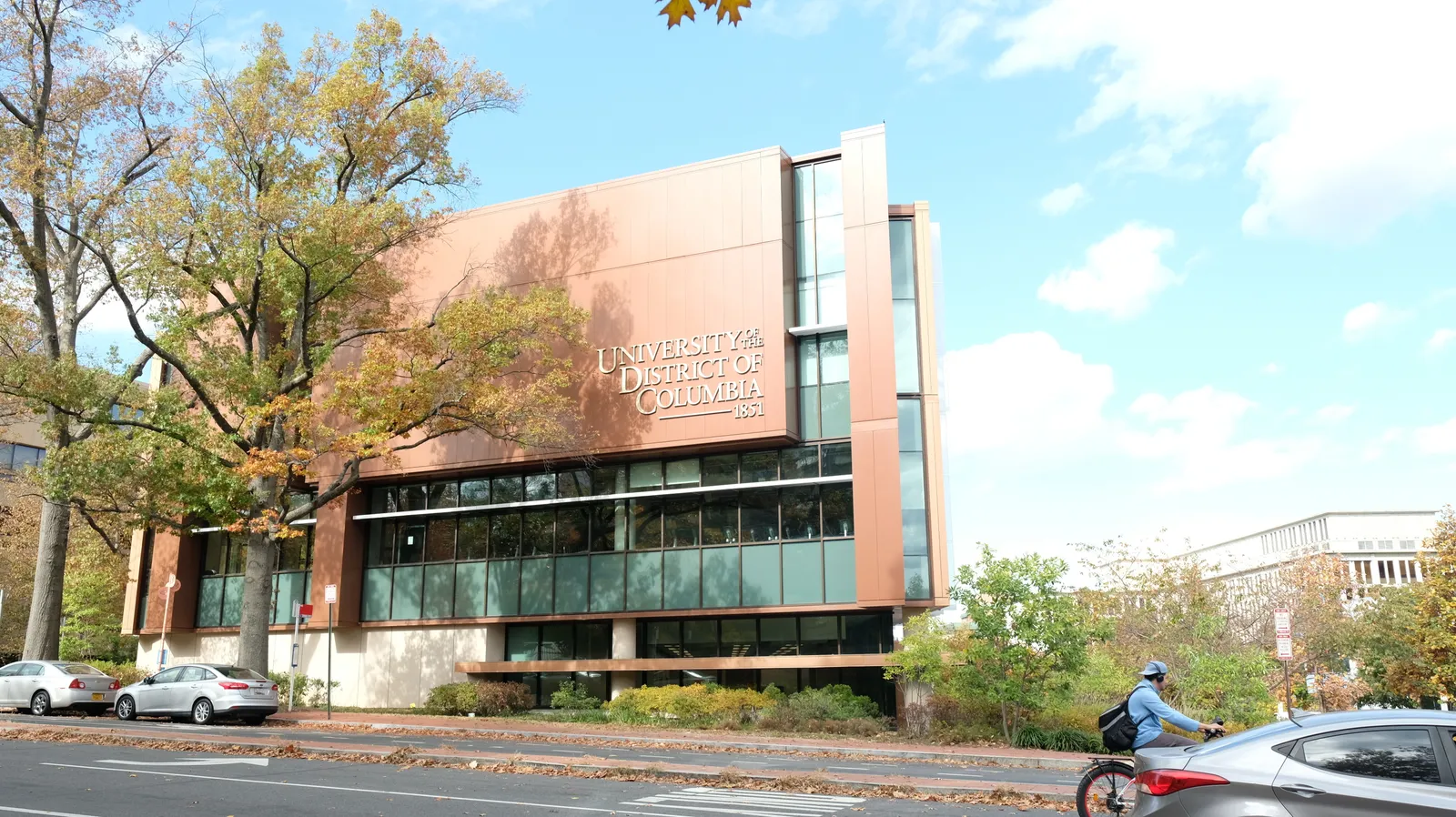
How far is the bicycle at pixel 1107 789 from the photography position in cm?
898

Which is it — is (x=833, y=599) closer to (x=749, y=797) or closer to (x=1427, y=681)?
(x=749, y=797)

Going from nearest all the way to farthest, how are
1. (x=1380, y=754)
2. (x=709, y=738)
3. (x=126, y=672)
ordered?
(x=1380, y=754), (x=709, y=738), (x=126, y=672)

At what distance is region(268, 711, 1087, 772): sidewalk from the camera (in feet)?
59.8

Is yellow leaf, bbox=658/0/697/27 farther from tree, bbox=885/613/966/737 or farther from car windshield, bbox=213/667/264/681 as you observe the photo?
car windshield, bbox=213/667/264/681

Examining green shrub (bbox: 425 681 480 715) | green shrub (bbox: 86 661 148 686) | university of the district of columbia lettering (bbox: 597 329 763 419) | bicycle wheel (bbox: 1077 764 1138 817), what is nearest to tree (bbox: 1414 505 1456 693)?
university of the district of columbia lettering (bbox: 597 329 763 419)

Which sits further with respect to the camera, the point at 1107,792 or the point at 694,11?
the point at 1107,792

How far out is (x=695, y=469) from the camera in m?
28.0

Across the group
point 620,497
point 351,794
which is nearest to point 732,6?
point 351,794

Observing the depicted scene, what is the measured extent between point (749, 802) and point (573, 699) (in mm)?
17298

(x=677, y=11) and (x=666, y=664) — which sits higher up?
(x=677, y=11)

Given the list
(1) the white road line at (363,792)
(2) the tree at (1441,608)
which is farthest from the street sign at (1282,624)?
(2) the tree at (1441,608)

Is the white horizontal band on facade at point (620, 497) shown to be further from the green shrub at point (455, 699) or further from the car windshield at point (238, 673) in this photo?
the car windshield at point (238, 673)

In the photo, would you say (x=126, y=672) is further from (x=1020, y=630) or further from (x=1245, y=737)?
(x=1245, y=737)

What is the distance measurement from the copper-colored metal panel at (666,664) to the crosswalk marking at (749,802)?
1286cm
